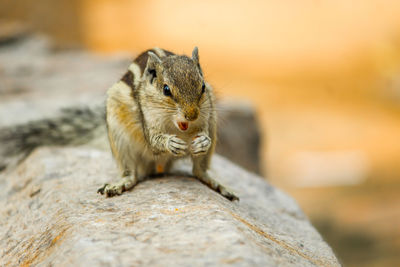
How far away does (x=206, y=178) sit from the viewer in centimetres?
324

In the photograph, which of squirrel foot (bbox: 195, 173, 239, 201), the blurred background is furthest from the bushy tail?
the blurred background

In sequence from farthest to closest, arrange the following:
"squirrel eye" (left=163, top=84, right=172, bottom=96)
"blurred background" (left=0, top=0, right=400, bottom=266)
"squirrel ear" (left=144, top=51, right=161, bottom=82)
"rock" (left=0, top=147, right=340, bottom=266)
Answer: "blurred background" (left=0, top=0, right=400, bottom=266) → "squirrel ear" (left=144, top=51, right=161, bottom=82) → "squirrel eye" (left=163, top=84, right=172, bottom=96) → "rock" (left=0, top=147, right=340, bottom=266)

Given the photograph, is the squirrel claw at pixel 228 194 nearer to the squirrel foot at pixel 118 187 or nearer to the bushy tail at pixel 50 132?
the squirrel foot at pixel 118 187

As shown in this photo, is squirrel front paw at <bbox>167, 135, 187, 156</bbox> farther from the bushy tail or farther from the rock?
the bushy tail

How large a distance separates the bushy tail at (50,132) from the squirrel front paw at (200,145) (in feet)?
5.58

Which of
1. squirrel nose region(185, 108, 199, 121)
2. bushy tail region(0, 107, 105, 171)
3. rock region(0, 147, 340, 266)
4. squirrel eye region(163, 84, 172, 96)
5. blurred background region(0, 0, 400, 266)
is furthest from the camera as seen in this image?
blurred background region(0, 0, 400, 266)

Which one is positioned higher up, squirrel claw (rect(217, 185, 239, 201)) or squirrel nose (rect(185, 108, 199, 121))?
squirrel nose (rect(185, 108, 199, 121))

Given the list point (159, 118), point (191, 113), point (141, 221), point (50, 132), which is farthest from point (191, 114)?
point (50, 132)

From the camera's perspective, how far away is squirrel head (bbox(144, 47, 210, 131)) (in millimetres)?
2898

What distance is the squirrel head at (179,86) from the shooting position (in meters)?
2.90

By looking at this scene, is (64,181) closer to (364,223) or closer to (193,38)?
(364,223)

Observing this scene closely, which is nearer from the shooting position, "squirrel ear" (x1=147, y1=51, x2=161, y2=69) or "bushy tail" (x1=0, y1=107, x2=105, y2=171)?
"squirrel ear" (x1=147, y1=51, x2=161, y2=69)

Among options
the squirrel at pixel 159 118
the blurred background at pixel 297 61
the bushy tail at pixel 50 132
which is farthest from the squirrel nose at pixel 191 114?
the blurred background at pixel 297 61

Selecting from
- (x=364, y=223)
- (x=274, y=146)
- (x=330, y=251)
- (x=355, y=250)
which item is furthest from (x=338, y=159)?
(x=330, y=251)
